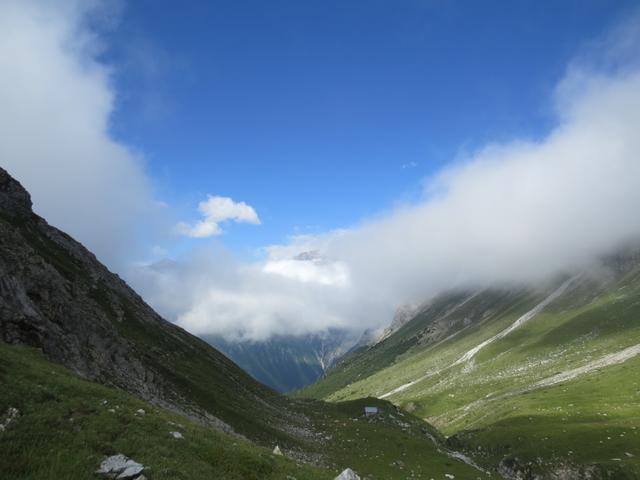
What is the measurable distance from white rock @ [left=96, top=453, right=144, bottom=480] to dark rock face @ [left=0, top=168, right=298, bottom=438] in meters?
21.3

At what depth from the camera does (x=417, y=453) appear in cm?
5784

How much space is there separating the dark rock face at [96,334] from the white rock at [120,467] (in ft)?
69.7

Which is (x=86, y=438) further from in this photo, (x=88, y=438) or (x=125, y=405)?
(x=125, y=405)

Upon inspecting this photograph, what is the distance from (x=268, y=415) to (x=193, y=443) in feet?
154

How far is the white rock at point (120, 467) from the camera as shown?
62.9ft

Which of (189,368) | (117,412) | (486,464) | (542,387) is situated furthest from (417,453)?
(542,387)

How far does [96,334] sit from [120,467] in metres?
34.4

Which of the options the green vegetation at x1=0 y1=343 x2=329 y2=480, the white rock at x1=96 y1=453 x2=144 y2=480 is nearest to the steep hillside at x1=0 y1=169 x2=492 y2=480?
the green vegetation at x1=0 y1=343 x2=329 y2=480

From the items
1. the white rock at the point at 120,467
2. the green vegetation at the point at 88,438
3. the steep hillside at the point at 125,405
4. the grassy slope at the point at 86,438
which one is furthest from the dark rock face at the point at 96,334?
the white rock at the point at 120,467

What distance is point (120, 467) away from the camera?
64.4 ft

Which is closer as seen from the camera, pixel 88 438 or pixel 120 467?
→ pixel 120 467

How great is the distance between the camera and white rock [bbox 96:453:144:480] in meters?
19.2

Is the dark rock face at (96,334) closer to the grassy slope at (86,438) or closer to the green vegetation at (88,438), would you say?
the grassy slope at (86,438)

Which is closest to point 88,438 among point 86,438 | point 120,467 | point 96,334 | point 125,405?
point 86,438
